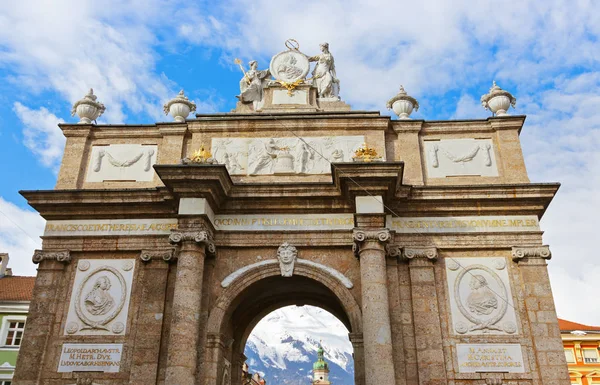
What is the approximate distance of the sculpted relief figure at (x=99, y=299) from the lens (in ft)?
53.1

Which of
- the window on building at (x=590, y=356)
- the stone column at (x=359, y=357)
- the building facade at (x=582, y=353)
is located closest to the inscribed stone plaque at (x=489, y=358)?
the stone column at (x=359, y=357)

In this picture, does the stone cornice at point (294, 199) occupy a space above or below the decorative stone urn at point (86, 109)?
below

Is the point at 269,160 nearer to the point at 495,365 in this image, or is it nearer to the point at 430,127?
the point at 430,127

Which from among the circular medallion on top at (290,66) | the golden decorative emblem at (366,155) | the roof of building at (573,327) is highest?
the circular medallion on top at (290,66)

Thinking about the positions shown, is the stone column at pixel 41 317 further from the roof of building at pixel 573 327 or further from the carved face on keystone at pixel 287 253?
the roof of building at pixel 573 327

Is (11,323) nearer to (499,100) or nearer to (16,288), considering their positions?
(16,288)

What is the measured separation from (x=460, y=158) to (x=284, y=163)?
552cm

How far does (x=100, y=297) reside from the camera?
16312 mm

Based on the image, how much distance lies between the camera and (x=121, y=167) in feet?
59.5

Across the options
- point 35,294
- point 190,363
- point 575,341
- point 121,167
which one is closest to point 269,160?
point 121,167

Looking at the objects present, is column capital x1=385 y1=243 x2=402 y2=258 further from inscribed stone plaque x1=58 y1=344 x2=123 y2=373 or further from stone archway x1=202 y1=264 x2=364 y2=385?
inscribed stone plaque x1=58 y1=344 x2=123 y2=373

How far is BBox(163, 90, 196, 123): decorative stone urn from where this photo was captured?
18953 mm

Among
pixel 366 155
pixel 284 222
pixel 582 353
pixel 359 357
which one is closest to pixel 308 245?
pixel 284 222

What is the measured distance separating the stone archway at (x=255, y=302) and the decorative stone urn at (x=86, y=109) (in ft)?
25.6
